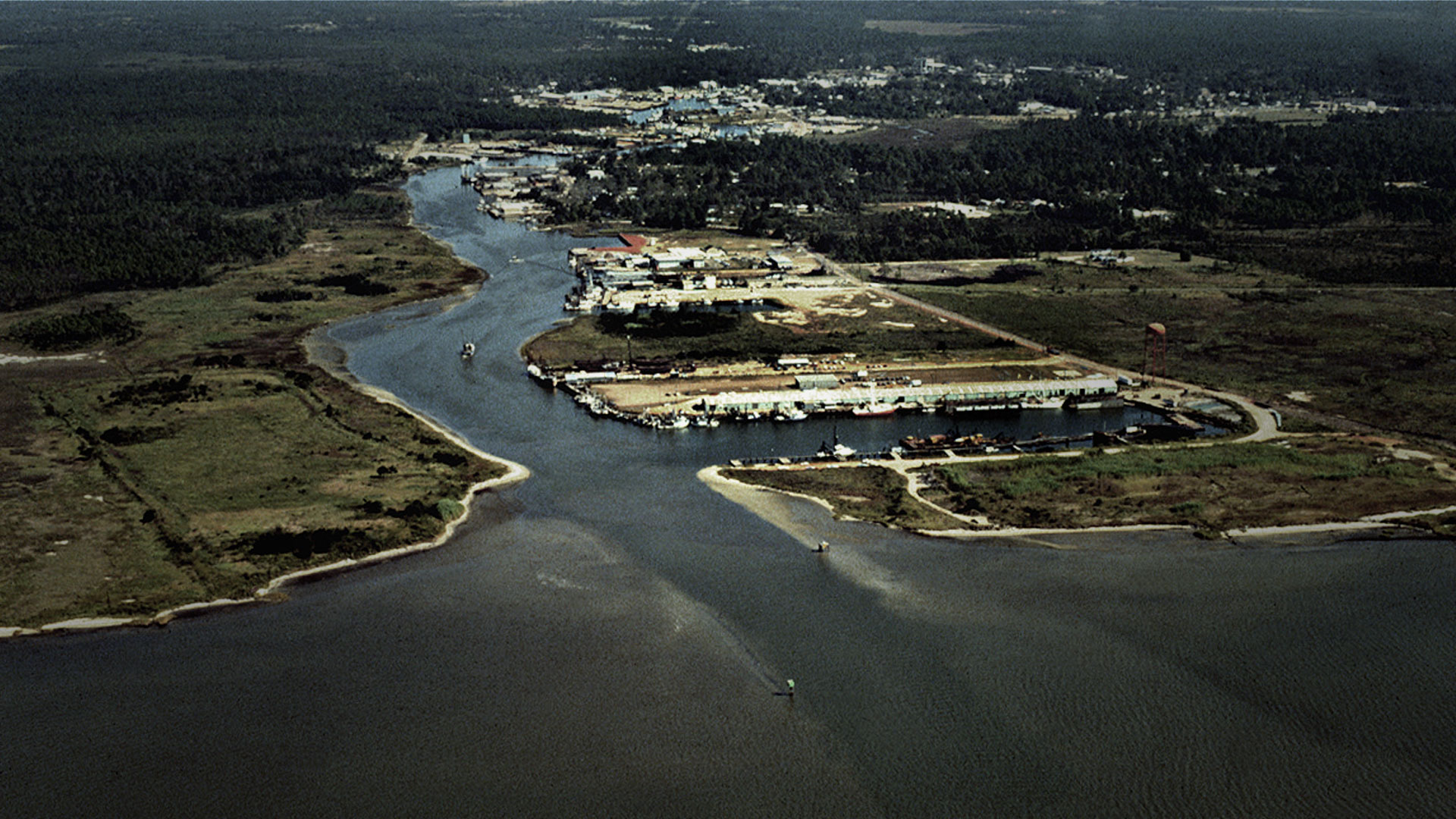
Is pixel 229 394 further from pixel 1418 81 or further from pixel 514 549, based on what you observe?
pixel 1418 81

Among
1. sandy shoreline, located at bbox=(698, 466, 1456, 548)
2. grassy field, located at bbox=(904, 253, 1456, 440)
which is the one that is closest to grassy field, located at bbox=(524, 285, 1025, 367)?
grassy field, located at bbox=(904, 253, 1456, 440)

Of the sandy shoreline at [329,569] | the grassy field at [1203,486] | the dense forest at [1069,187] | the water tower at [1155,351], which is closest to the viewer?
the sandy shoreline at [329,569]

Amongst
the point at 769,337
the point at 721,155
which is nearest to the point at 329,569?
the point at 769,337

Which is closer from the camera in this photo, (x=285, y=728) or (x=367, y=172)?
(x=285, y=728)

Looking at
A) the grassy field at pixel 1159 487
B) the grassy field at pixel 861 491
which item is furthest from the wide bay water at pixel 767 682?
the grassy field at pixel 1159 487

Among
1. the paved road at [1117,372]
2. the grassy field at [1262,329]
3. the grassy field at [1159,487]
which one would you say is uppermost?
the grassy field at [1262,329]

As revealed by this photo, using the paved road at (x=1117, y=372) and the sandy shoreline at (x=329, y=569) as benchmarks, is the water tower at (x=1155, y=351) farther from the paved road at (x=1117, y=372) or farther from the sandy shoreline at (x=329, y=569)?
the sandy shoreline at (x=329, y=569)

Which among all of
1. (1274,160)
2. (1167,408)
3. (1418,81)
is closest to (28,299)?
(1167,408)
